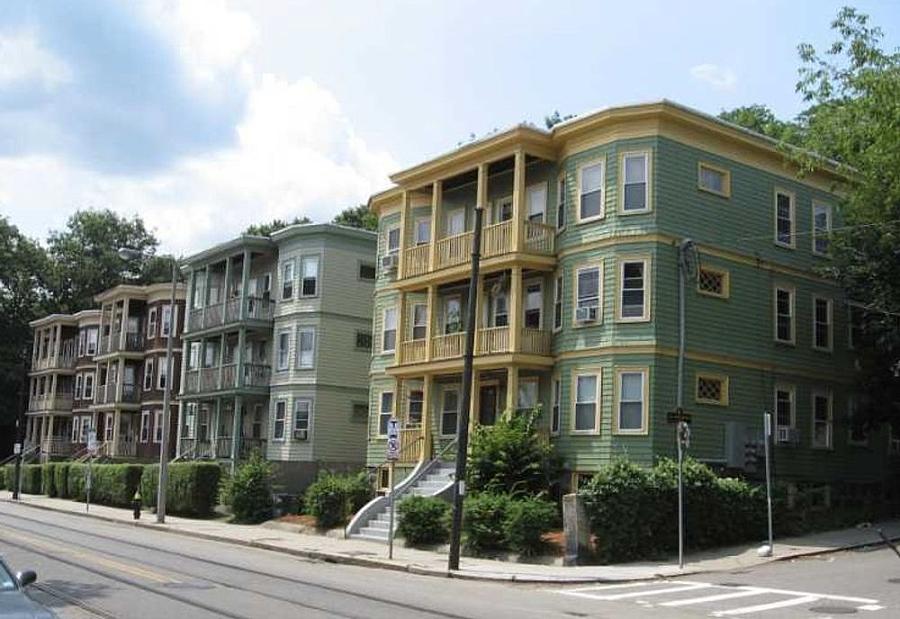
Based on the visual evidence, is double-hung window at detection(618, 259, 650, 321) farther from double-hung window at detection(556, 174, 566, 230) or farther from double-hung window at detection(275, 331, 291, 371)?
double-hung window at detection(275, 331, 291, 371)

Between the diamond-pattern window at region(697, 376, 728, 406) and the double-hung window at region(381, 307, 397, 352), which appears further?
the double-hung window at region(381, 307, 397, 352)

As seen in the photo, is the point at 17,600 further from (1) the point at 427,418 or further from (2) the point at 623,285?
(1) the point at 427,418

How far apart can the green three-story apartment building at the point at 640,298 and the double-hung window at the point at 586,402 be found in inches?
2.2

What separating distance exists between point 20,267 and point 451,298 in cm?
5913

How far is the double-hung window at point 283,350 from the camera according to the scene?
4406cm

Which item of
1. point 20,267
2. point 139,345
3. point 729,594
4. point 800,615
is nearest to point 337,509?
point 729,594

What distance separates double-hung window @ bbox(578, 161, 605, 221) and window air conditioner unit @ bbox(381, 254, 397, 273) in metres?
9.43

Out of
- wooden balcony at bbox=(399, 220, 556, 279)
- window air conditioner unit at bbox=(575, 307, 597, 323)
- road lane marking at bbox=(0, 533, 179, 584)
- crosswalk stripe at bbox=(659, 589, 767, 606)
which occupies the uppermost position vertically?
wooden balcony at bbox=(399, 220, 556, 279)

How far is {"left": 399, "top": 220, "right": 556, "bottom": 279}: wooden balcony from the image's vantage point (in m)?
29.5

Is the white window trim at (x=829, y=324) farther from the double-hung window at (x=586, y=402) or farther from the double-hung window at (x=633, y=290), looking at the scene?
the double-hung window at (x=586, y=402)

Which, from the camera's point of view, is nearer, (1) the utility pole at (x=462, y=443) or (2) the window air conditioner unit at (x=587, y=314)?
(1) the utility pole at (x=462, y=443)

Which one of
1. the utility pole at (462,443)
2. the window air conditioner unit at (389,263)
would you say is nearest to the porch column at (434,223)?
the window air conditioner unit at (389,263)

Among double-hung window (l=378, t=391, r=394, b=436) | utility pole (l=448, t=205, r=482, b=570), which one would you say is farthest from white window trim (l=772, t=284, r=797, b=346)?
double-hung window (l=378, t=391, r=394, b=436)

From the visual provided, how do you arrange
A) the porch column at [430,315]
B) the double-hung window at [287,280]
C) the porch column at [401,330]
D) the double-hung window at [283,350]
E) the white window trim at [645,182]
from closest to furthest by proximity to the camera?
the white window trim at [645,182]
the porch column at [430,315]
the porch column at [401,330]
the double-hung window at [283,350]
the double-hung window at [287,280]
